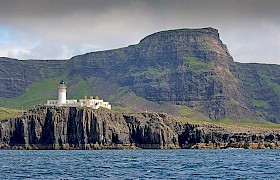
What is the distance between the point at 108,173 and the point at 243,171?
960 inches

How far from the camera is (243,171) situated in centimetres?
11362

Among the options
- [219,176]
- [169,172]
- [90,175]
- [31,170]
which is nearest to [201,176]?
[219,176]

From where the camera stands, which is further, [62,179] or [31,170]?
[31,170]

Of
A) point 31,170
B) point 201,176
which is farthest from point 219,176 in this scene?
point 31,170

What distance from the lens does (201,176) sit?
10194 centimetres

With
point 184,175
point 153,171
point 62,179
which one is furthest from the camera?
point 153,171

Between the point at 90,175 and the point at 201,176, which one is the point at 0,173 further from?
the point at 201,176

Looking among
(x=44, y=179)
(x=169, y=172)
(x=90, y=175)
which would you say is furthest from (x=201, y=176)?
(x=44, y=179)

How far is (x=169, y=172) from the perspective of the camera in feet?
364

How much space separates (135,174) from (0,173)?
2369 centimetres

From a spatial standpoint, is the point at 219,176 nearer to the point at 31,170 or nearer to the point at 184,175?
the point at 184,175

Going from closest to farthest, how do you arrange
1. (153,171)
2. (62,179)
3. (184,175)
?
(62,179) → (184,175) → (153,171)

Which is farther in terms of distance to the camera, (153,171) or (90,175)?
(153,171)

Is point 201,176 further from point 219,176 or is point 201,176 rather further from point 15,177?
point 15,177
